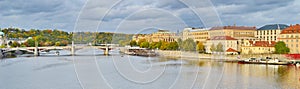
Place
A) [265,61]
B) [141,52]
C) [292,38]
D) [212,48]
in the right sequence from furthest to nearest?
[141,52] → [212,48] → [292,38] → [265,61]

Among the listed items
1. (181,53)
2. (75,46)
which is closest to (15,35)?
(75,46)

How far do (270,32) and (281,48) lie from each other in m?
5.29

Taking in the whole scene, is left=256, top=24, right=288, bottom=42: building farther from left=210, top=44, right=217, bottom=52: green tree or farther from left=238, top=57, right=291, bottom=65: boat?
left=238, top=57, right=291, bottom=65: boat

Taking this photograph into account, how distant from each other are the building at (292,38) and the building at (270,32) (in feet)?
9.75

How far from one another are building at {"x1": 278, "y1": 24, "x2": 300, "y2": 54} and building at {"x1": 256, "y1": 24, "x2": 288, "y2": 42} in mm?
2973

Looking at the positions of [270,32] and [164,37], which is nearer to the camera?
[270,32]

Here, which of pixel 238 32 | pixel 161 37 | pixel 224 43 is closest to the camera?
pixel 224 43

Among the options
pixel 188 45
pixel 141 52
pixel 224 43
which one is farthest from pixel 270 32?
pixel 141 52

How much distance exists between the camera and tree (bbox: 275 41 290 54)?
1636 cm

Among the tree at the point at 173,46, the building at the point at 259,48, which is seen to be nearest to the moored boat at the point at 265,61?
the building at the point at 259,48

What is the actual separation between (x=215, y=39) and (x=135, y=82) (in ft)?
38.3

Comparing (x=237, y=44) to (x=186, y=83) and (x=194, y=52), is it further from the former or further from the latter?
(x=186, y=83)

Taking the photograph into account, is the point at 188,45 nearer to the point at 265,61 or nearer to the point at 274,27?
the point at 265,61

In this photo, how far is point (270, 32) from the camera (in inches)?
848
